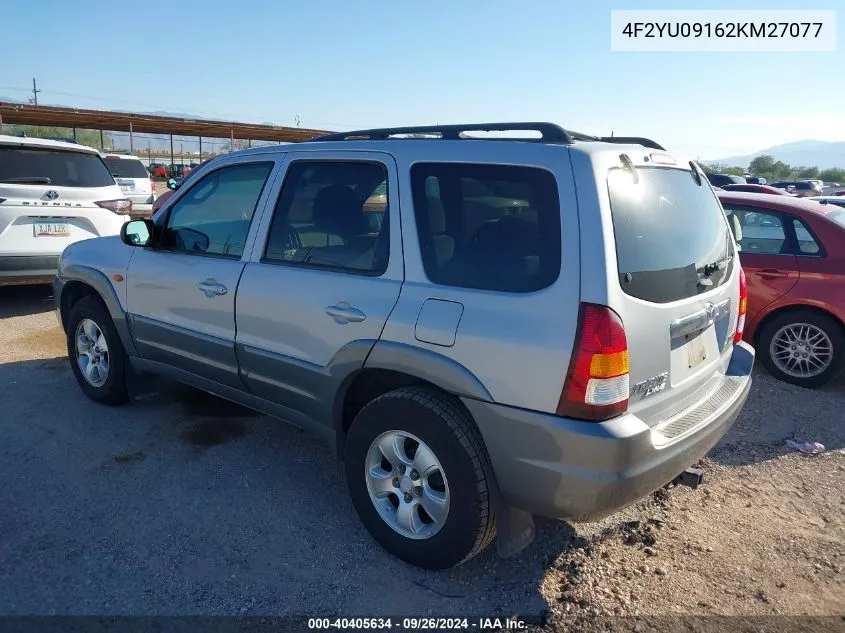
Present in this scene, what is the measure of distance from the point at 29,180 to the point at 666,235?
661 cm

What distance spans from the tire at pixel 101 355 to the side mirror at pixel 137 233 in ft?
2.41

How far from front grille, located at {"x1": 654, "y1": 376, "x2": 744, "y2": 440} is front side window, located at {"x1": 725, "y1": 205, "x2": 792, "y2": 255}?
2.76 meters

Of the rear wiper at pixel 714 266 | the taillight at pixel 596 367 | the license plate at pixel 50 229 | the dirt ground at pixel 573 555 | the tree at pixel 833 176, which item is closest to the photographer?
the taillight at pixel 596 367

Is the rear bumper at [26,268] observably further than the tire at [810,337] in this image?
Yes

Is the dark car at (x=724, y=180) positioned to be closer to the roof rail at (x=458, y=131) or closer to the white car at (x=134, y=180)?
the white car at (x=134, y=180)

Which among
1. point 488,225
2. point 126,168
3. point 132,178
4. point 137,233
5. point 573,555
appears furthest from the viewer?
point 126,168

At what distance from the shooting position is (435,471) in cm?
274

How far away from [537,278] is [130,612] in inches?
82.1

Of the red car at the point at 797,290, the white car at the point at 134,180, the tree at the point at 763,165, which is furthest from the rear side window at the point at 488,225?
the tree at the point at 763,165

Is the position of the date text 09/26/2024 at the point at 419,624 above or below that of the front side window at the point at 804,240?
below

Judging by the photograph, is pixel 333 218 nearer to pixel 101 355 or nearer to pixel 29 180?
pixel 101 355

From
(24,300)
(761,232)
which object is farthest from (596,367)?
(24,300)

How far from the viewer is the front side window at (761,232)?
5523mm

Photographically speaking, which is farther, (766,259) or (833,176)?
(833,176)
